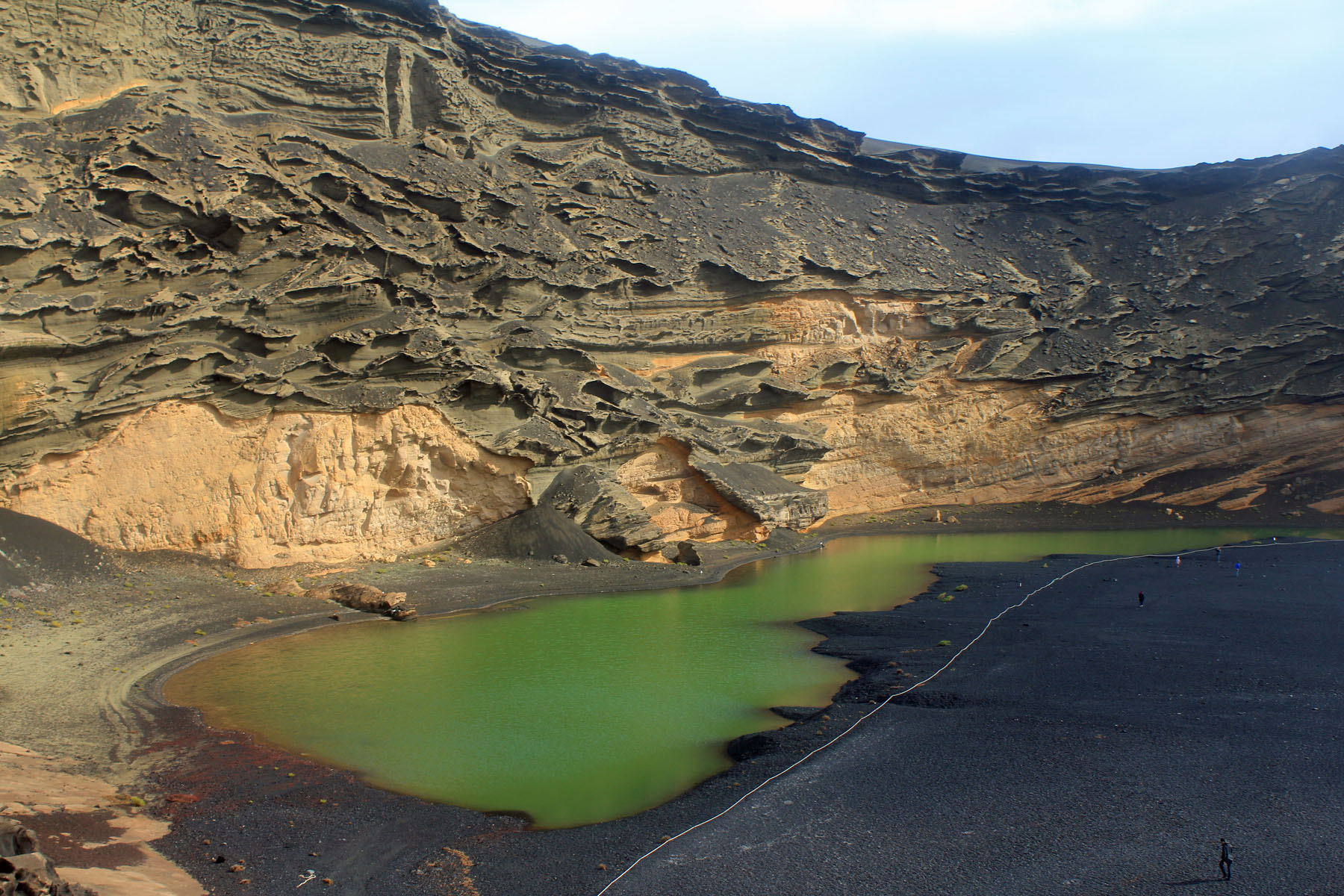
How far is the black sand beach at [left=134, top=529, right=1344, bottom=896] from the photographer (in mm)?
6707

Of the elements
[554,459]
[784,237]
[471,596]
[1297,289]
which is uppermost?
[784,237]

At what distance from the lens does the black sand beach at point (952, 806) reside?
264 inches

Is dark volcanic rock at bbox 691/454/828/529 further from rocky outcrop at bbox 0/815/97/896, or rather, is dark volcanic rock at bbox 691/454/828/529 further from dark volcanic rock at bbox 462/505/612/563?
rocky outcrop at bbox 0/815/97/896

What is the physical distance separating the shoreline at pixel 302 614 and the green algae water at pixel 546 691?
1.29ft

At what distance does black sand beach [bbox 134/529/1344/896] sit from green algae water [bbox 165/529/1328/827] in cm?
59

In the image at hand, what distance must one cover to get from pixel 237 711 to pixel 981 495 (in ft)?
90.6

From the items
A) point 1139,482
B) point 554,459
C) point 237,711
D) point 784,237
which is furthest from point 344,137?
point 1139,482

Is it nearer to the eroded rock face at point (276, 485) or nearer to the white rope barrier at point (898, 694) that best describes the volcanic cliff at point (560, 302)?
the eroded rock face at point (276, 485)

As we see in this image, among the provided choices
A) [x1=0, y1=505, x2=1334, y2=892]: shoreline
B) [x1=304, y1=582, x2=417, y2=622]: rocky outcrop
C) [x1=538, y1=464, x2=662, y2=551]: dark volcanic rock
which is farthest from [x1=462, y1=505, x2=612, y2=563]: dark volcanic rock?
[x1=304, y1=582, x2=417, y2=622]: rocky outcrop

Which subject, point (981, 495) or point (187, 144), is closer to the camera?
A: point (187, 144)

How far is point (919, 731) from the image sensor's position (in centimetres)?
977

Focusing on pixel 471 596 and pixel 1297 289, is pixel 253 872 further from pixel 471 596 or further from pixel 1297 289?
pixel 1297 289

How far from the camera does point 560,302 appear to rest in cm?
2670

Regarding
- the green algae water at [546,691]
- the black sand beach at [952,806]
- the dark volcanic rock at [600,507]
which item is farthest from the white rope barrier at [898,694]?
the dark volcanic rock at [600,507]
